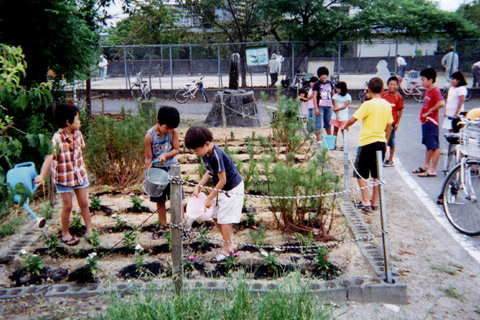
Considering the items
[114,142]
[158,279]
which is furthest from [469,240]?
[114,142]

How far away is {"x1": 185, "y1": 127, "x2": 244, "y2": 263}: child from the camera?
4199 millimetres

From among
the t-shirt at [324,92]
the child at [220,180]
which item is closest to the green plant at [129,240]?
the child at [220,180]

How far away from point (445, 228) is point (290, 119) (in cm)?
342

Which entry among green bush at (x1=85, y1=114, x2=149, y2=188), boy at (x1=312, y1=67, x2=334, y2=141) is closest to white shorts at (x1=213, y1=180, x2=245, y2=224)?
green bush at (x1=85, y1=114, x2=149, y2=188)

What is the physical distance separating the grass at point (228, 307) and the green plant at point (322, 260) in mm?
941

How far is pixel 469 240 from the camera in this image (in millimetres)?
5258

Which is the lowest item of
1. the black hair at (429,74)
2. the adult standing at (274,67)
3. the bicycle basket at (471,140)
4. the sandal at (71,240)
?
the sandal at (71,240)

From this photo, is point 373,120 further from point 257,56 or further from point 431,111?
point 257,56

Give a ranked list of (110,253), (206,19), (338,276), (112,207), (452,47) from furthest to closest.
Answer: (206,19) < (452,47) < (112,207) < (110,253) < (338,276)

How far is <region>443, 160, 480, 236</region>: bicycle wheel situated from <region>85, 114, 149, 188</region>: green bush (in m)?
4.36

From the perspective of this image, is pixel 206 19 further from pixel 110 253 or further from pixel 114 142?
pixel 110 253

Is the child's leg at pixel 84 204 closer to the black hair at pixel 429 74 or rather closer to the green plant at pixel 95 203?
the green plant at pixel 95 203

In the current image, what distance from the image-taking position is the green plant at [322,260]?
4.30 metres

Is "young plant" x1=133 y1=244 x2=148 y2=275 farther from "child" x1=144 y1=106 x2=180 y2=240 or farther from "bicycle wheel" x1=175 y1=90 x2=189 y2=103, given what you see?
"bicycle wheel" x1=175 y1=90 x2=189 y2=103
